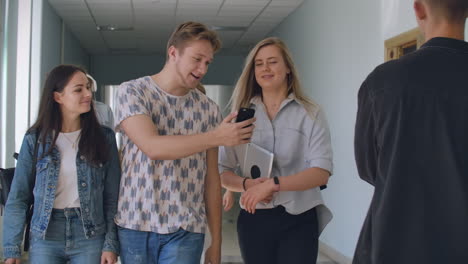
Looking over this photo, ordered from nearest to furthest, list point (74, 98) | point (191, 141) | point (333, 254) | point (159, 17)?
1. point (191, 141)
2. point (74, 98)
3. point (333, 254)
4. point (159, 17)

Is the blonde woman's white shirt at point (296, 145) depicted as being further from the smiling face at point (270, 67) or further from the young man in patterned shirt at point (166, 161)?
the young man in patterned shirt at point (166, 161)

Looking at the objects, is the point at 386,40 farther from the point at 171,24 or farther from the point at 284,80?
the point at 171,24

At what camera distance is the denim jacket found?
1.89 metres

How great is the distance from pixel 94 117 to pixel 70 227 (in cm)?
44

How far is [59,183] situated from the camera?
195cm

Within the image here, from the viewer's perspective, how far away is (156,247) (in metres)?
1.76

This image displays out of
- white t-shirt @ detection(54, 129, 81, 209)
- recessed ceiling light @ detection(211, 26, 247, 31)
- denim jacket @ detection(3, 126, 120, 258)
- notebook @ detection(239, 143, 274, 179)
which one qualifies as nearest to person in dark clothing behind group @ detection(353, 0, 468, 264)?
notebook @ detection(239, 143, 274, 179)

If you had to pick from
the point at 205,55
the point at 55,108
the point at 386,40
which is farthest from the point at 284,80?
the point at 386,40

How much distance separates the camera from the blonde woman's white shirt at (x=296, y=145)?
2.05 m

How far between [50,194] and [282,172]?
2.80ft

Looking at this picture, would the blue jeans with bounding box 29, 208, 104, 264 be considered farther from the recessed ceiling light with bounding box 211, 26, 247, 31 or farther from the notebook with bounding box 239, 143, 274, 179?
the recessed ceiling light with bounding box 211, 26, 247, 31

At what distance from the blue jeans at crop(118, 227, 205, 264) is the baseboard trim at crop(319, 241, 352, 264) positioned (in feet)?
11.4

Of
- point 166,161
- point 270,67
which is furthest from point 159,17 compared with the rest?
point 166,161

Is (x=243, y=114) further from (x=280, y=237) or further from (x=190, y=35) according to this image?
(x=280, y=237)
